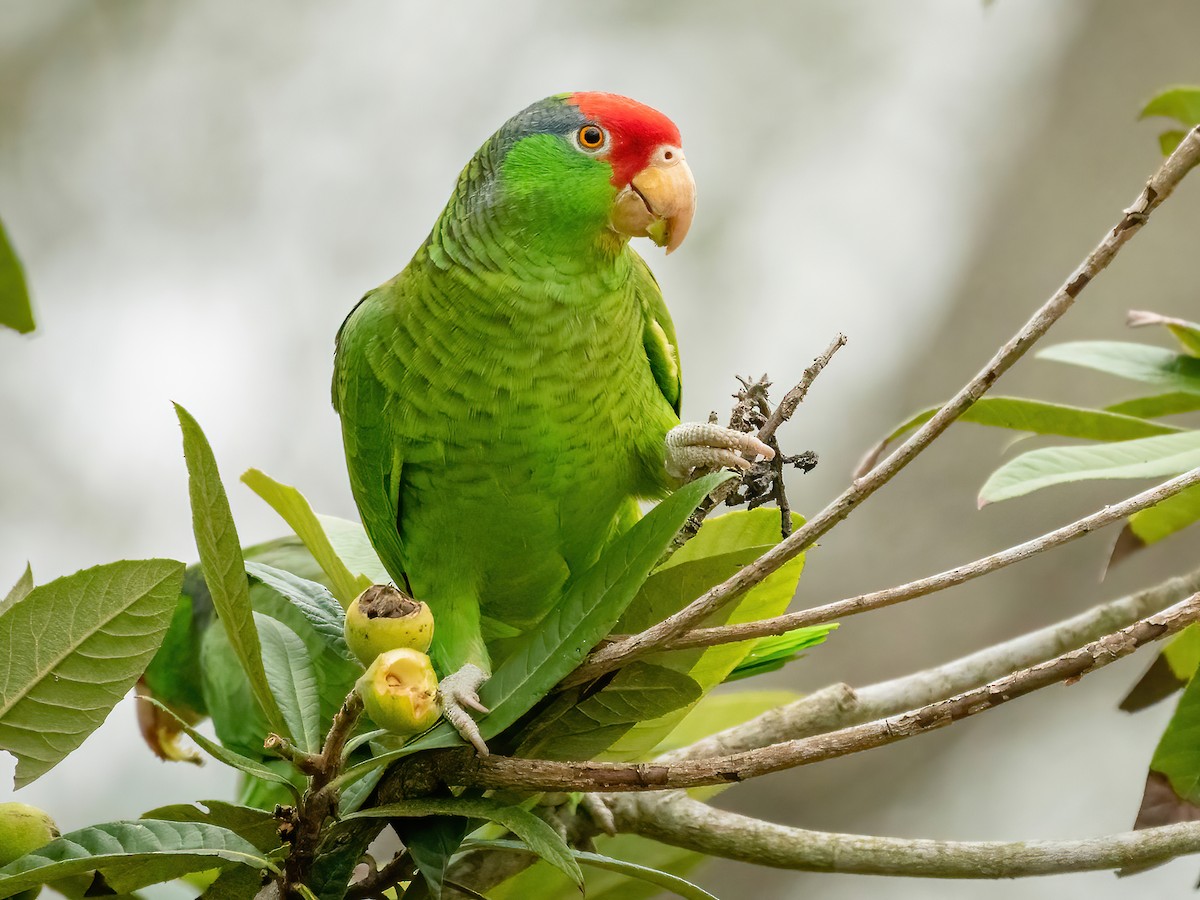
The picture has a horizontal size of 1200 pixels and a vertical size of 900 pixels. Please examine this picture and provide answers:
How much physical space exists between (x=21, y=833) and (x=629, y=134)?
99 cm

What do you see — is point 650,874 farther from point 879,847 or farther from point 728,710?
point 728,710

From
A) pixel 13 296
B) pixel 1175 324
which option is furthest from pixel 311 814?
pixel 1175 324

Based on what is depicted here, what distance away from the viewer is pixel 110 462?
13.3ft

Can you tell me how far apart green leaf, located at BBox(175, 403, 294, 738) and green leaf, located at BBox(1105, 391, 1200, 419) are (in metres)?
1.13

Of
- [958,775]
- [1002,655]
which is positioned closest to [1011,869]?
[1002,655]

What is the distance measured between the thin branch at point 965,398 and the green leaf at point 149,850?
0.38 m

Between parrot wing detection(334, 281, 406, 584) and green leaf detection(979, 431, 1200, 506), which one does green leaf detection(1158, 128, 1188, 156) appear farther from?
parrot wing detection(334, 281, 406, 584)

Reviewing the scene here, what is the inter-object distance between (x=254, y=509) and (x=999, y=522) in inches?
99.2

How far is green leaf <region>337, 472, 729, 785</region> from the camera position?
836mm

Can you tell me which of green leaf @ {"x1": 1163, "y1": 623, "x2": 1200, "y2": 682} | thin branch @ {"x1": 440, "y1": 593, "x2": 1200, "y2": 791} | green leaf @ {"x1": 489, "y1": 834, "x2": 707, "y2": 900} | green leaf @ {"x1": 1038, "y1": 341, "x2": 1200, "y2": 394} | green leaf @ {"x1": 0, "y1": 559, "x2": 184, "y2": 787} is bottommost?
green leaf @ {"x1": 489, "y1": 834, "x2": 707, "y2": 900}

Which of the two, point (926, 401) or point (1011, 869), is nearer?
point (1011, 869)

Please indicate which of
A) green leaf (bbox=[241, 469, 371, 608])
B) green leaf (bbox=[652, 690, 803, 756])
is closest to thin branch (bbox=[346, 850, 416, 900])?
green leaf (bbox=[241, 469, 371, 608])

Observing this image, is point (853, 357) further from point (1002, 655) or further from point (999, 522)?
point (1002, 655)

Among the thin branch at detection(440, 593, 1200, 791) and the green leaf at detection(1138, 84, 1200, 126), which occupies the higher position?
the green leaf at detection(1138, 84, 1200, 126)
